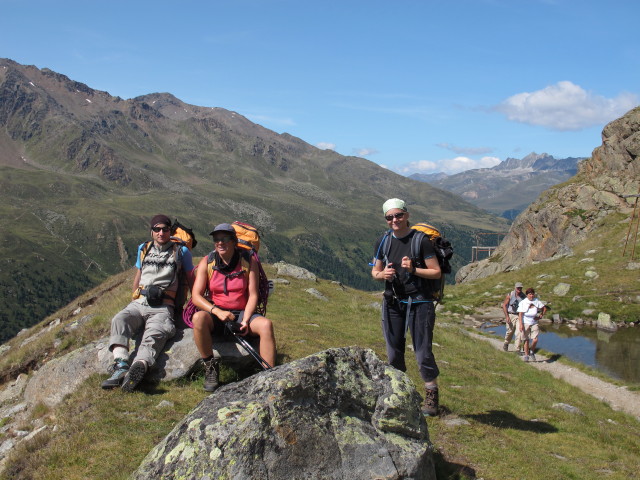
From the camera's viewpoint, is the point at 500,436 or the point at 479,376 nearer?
the point at 500,436

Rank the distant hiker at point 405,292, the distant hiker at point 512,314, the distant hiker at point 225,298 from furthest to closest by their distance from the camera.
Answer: the distant hiker at point 512,314
the distant hiker at point 225,298
the distant hiker at point 405,292

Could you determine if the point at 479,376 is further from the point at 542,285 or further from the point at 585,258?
the point at 585,258

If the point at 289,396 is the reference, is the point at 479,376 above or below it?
below

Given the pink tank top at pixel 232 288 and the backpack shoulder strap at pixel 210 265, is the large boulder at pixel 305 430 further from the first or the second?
the backpack shoulder strap at pixel 210 265

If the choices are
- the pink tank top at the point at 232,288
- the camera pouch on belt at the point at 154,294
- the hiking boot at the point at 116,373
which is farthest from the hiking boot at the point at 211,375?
the camera pouch on belt at the point at 154,294

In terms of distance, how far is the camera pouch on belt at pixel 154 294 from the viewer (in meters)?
11.8

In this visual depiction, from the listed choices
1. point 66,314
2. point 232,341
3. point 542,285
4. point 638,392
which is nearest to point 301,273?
point 66,314

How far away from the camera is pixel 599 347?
26.6m

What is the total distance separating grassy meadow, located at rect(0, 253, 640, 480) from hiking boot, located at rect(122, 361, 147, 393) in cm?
21

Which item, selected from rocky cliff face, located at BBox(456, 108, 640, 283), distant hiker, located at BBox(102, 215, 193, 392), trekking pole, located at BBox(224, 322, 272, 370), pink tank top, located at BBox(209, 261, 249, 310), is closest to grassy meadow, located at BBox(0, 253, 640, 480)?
distant hiker, located at BBox(102, 215, 193, 392)

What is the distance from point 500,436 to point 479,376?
23.1 ft

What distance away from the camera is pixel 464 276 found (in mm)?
68750

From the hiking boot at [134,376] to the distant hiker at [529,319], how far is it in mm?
18692

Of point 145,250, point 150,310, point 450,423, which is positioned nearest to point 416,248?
point 450,423
